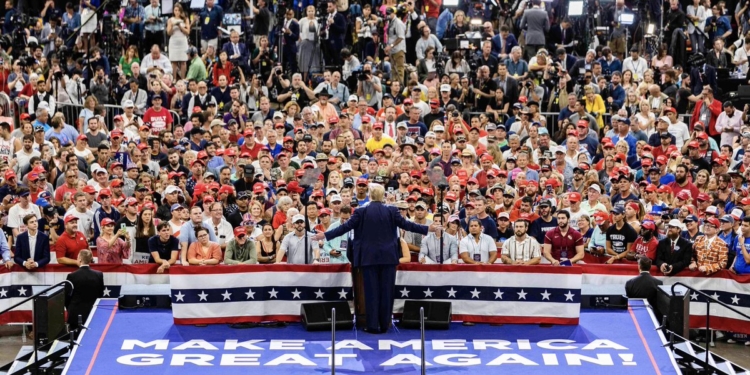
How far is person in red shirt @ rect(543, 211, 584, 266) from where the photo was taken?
769 inches

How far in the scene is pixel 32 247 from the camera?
1961cm

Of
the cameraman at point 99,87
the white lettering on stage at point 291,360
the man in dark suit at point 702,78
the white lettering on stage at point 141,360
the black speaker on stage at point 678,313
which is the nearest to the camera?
the white lettering on stage at point 141,360

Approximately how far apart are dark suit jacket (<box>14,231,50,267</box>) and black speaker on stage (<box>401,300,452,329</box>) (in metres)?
5.63

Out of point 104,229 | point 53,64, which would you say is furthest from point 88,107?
point 104,229

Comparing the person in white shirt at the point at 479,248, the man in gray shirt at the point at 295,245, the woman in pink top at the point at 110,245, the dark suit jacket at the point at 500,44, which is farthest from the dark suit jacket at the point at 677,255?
the dark suit jacket at the point at 500,44

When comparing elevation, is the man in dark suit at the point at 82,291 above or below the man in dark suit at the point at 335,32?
below

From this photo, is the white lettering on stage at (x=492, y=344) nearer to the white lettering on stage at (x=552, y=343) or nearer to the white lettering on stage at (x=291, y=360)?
the white lettering on stage at (x=552, y=343)

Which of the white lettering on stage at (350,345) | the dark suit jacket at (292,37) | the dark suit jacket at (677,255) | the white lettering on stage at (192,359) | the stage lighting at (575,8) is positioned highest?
the stage lighting at (575,8)

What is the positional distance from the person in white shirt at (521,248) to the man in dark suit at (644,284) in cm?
145

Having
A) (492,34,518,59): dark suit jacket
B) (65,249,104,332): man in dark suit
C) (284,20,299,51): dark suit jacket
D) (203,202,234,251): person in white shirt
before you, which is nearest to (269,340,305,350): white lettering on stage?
(65,249,104,332): man in dark suit

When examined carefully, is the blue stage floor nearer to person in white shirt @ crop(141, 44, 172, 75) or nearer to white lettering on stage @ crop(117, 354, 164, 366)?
white lettering on stage @ crop(117, 354, 164, 366)

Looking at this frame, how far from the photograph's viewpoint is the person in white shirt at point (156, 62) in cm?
2833

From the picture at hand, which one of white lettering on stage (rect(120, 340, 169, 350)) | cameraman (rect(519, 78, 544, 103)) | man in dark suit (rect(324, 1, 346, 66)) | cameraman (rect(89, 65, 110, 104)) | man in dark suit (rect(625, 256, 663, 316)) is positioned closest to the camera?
white lettering on stage (rect(120, 340, 169, 350))

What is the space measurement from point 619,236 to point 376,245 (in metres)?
4.91
